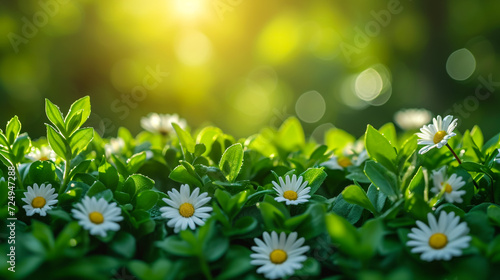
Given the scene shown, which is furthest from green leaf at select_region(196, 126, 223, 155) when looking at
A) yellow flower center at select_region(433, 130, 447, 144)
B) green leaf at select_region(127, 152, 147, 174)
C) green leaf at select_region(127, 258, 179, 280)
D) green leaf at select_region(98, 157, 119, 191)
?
yellow flower center at select_region(433, 130, 447, 144)

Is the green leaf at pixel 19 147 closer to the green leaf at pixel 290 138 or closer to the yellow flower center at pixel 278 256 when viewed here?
the yellow flower center at pixel 278 256

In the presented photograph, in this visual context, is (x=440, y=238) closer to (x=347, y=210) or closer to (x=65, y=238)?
(x=347, y=210)

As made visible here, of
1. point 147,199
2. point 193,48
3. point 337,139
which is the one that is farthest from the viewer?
point 193,48

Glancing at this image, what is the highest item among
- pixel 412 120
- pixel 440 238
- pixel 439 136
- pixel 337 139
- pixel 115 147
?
Result: pixel 412 120

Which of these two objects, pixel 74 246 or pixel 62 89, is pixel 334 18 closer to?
pixel 62 89

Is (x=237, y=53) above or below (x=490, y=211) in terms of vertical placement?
above

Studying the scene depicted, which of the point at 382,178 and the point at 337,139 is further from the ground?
the point at 337,139

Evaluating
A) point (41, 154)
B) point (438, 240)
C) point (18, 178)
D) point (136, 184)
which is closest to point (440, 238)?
point (438, 240)

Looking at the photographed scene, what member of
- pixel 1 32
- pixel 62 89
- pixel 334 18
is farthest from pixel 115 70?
pixel 334 18
